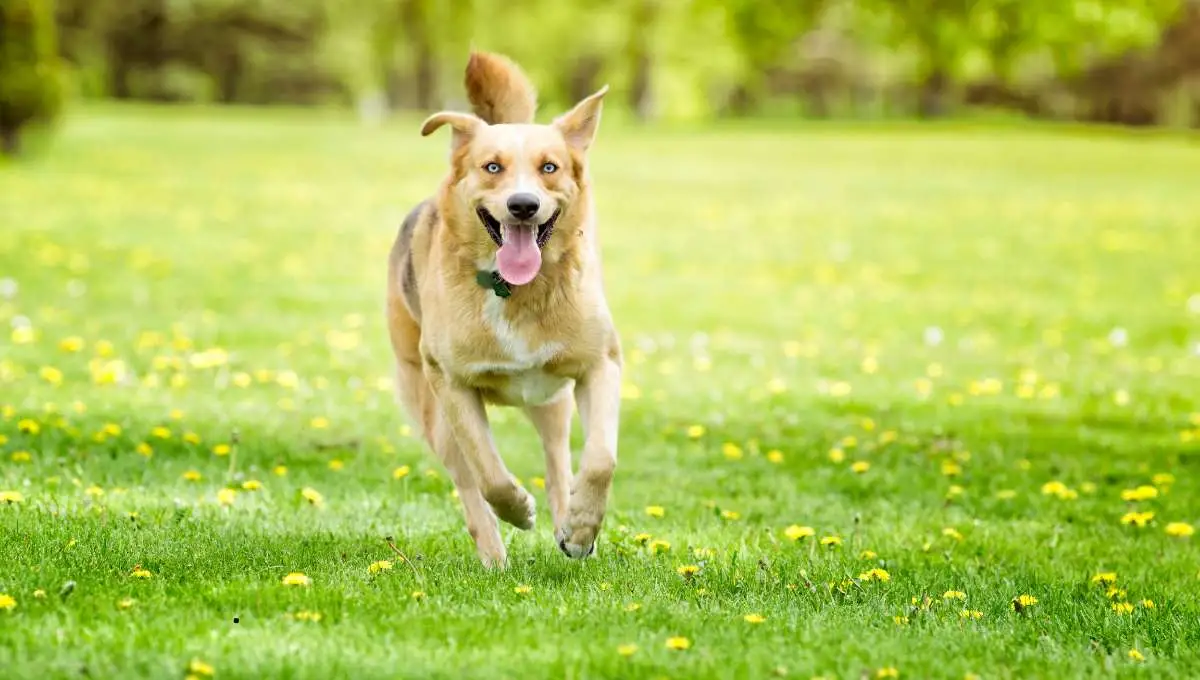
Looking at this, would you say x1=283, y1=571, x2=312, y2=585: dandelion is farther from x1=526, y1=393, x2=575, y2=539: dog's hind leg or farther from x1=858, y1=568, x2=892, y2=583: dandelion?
x1=858, y1=568, x2=892, y2=583: dandelion

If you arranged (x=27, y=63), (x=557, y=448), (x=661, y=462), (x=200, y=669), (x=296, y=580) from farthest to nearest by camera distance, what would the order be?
1. (x=27, y=63)
2. (x=661, y=462)
3. (x=557, y=448)
4. (x=296, y=580)
5. (x=200, y=669)

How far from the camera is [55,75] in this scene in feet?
86.4

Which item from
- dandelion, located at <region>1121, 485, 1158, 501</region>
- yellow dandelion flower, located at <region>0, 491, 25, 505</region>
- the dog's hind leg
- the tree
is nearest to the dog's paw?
the dog's hind leg

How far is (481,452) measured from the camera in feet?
19.0

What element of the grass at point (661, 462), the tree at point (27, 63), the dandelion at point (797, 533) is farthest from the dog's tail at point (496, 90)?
the tree at point (27, 63)

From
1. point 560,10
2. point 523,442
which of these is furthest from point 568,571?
point 560,10

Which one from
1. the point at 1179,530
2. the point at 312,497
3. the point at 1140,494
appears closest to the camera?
the point at 312,497

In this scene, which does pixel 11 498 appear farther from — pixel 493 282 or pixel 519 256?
pixel 519 256

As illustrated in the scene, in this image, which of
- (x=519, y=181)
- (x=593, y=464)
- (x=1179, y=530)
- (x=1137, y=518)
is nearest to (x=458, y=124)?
(x=519, y=181)

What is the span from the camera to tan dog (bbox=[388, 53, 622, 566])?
554 centimetres

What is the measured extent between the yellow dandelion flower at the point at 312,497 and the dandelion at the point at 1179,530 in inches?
156

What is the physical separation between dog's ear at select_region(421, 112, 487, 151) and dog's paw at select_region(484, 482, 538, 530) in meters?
1.31

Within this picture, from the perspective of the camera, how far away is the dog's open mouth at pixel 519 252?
18.1ft

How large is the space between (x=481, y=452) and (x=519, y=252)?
81 centimetres
